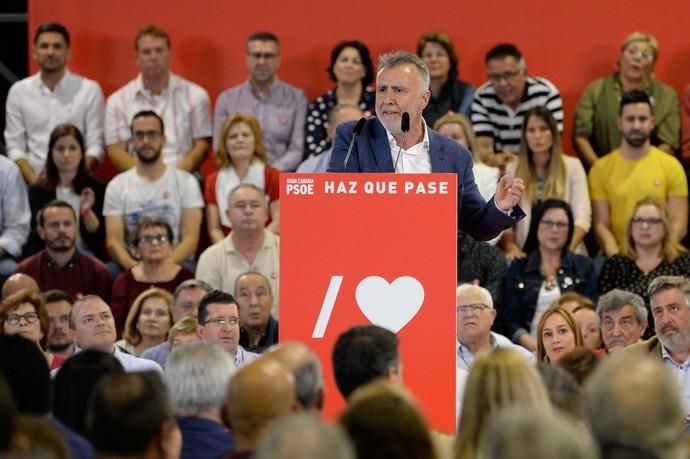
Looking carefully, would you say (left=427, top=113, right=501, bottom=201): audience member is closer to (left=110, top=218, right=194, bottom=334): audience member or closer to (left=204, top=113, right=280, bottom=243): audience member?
(left=204, top=113, right=280, bottom=243): audience member

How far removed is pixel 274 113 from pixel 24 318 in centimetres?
264

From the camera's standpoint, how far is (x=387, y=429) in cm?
353

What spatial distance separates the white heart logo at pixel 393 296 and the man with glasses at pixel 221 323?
186 cm

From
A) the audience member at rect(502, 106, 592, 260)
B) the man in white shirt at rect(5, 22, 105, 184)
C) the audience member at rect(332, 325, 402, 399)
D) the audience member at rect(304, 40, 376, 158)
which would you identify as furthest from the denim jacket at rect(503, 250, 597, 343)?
the audience member at rect(332, 325, 402, 399)

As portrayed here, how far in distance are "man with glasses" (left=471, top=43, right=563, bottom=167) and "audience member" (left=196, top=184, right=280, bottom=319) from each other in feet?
4.67

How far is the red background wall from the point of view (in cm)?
949

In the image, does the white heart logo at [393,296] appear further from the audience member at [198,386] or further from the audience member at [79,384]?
the audience member at [79,384]

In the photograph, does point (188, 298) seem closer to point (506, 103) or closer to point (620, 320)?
point (620, 320)

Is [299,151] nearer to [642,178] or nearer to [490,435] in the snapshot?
[642,178]

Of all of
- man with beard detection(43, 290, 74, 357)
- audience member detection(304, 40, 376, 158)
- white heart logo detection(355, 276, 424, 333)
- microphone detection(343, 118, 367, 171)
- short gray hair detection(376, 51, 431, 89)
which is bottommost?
man with beard detection(43, 290, 74, 357)

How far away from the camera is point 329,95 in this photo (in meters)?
9.22

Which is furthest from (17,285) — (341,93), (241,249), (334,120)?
(341,93)

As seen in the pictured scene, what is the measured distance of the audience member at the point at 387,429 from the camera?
351cm

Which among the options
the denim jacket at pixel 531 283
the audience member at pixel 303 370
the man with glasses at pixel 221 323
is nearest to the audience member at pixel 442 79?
the denim jacket at pixel 531 283
